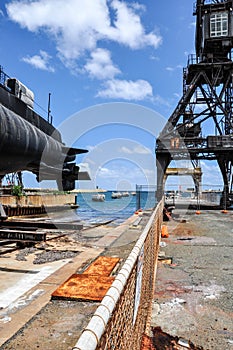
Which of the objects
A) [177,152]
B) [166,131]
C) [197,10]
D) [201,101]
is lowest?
[177,152]

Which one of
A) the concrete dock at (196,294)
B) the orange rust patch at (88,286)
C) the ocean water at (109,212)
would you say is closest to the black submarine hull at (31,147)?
the orange rust patch at (88,286)

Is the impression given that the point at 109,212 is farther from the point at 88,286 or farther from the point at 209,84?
the point at 88,286

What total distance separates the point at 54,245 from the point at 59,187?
2.66 m

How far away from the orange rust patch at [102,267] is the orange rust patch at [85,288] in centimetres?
35

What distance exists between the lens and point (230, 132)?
105ft

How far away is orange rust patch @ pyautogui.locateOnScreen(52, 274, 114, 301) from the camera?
4761 mm

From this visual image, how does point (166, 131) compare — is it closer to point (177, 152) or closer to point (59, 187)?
point (177, 152)

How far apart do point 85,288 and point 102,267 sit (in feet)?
4.60

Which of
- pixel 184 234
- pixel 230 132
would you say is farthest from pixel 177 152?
pixel 184 234

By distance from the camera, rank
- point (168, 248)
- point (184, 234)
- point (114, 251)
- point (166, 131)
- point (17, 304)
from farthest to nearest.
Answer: point (166, 131) < point (184, 234) < point (168, 248) < point (114, 251) < point (17, 304)

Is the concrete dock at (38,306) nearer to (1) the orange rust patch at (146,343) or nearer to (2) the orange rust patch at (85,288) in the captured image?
(2) the orange rust patch at (85,288)

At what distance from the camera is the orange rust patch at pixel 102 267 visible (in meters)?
5.94

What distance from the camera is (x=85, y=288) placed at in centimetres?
502

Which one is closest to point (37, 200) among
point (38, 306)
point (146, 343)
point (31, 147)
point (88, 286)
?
point (31, 147)
